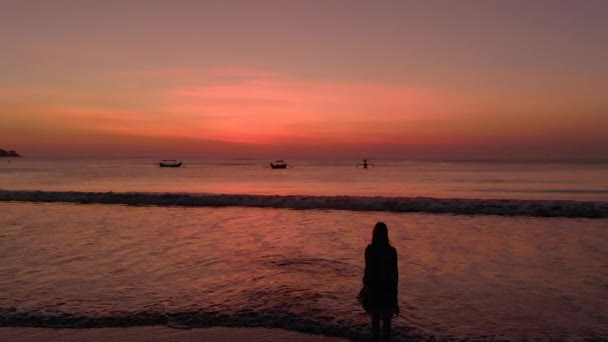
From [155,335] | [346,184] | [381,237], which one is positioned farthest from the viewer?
[346,184]

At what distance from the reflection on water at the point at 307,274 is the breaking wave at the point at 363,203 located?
5.09 meters

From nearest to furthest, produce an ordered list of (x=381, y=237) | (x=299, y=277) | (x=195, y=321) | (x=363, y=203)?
(x=381, y=237) < (x=195, y=321) < (x=299, y=277) < (x=363, y=203)

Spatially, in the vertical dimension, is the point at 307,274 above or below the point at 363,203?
below

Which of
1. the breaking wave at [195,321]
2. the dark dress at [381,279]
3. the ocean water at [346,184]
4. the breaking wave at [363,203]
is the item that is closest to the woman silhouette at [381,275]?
the dark dress at [381,279]

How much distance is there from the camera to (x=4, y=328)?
7.95 m

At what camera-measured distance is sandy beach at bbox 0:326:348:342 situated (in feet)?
24.7

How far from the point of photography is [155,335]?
765 centimetres

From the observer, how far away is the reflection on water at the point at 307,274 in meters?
8.55

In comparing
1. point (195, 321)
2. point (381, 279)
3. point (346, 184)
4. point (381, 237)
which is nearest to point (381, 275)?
point (381, 279)

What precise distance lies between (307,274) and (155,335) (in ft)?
15.5

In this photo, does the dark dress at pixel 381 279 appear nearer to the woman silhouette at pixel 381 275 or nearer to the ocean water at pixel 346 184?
the woman silhouette at pixel 381 275

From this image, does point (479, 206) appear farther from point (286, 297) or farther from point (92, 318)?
point (92, 318)

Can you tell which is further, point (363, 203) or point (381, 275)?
point (363, 203)

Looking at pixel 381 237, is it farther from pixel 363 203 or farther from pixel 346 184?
pixel 346 184
